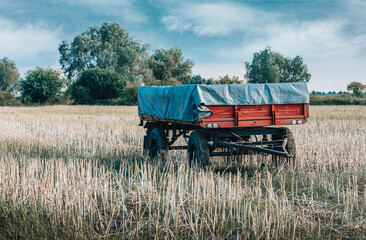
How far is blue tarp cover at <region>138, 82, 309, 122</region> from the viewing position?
823 cm

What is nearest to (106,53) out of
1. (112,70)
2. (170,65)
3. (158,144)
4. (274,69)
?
(112,70)

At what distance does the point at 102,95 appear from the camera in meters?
75.1

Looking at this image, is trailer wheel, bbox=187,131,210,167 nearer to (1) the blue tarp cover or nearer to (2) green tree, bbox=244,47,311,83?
(1) the blue tarp cover

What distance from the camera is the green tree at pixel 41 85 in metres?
70.0

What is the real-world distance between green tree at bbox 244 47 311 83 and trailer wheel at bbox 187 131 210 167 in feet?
296

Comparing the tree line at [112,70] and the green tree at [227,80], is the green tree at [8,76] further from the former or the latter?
the green tree at [227,80]

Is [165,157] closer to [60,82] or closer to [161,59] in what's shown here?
[60,82]

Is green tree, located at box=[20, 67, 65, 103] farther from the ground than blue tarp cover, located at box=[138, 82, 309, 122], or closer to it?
farther from the ground

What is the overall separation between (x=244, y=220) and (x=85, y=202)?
2316mm

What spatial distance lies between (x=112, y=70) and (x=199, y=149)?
67727 millimetres

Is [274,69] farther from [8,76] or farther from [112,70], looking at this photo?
[8,76]

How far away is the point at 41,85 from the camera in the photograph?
69938 mm

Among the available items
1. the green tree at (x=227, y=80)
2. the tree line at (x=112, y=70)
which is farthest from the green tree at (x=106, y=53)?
the green tree at (x=227, y=80)

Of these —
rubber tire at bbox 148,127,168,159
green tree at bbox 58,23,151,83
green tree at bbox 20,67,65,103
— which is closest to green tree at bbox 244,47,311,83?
green tree at bbox 58,23,151,83
